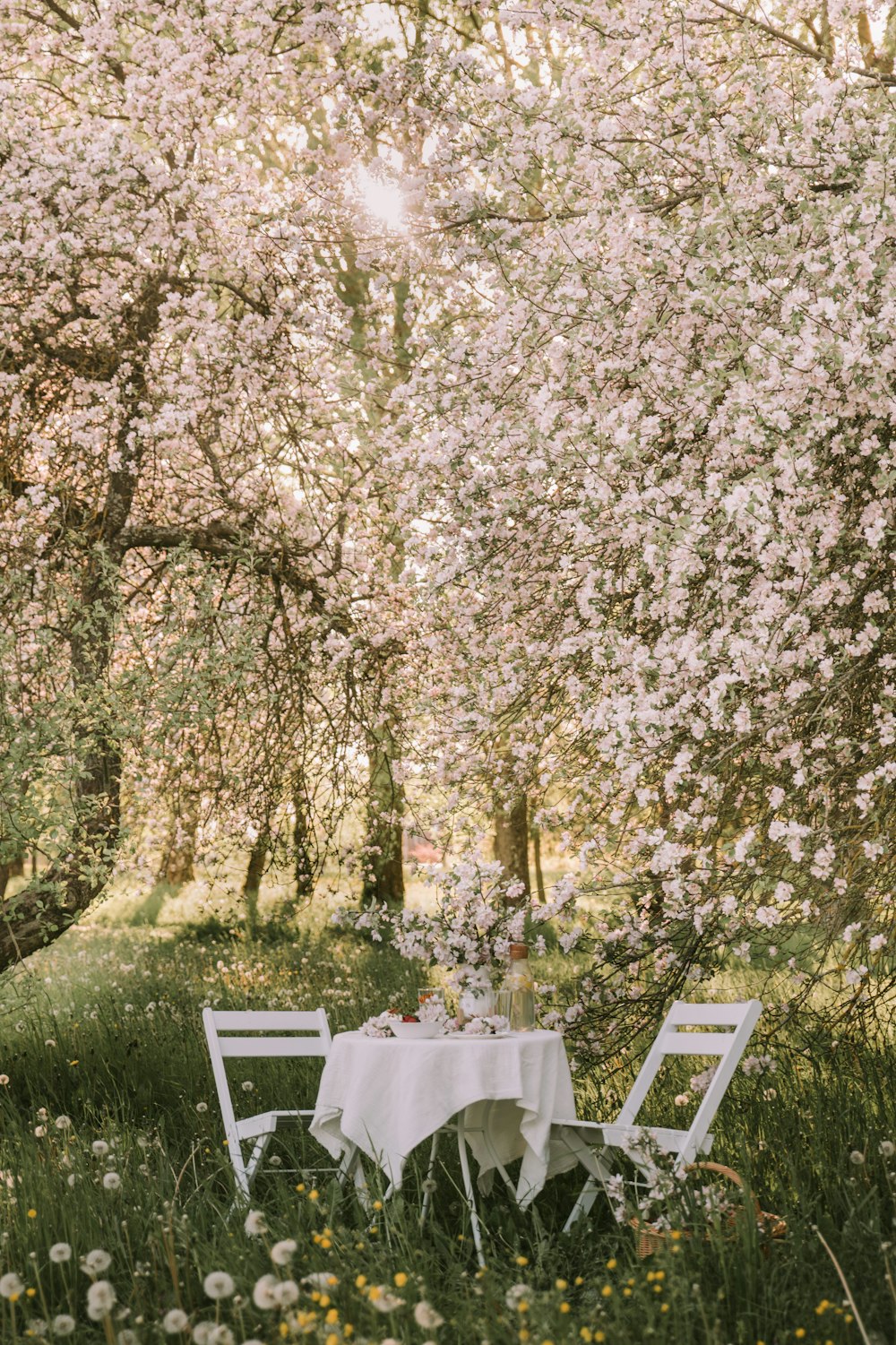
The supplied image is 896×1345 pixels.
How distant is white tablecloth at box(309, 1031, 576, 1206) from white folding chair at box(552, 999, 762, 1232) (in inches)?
3.8

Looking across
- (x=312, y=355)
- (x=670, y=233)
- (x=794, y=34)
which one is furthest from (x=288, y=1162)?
(x=794, y=34)

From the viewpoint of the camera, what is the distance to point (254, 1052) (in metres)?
4.88

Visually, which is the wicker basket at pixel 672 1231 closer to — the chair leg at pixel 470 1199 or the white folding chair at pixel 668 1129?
the white folding chair at pixel 668 1129

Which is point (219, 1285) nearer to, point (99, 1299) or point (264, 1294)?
point (264, 1294)

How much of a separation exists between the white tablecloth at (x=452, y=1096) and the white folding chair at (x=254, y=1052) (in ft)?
0.84

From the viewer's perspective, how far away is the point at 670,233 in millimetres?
4375

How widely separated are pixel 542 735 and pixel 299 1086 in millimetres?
2174

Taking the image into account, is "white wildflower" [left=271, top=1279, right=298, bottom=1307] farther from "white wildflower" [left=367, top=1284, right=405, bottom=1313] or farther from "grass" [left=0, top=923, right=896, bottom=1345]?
"white wildflower" [left=367, top=1284, right=405, bottom=1313]

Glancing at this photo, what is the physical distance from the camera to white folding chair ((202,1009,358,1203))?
4.50 m

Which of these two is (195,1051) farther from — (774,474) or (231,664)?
(774,474)

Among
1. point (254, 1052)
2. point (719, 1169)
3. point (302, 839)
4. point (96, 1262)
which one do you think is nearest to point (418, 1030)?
point (254, 1052)

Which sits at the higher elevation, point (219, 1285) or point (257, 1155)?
point (219, 1285)

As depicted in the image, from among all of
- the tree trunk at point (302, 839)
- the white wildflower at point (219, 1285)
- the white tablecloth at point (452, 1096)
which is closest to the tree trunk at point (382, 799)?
the tree trunk at point (302, 839)

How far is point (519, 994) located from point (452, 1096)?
1.85 ft
